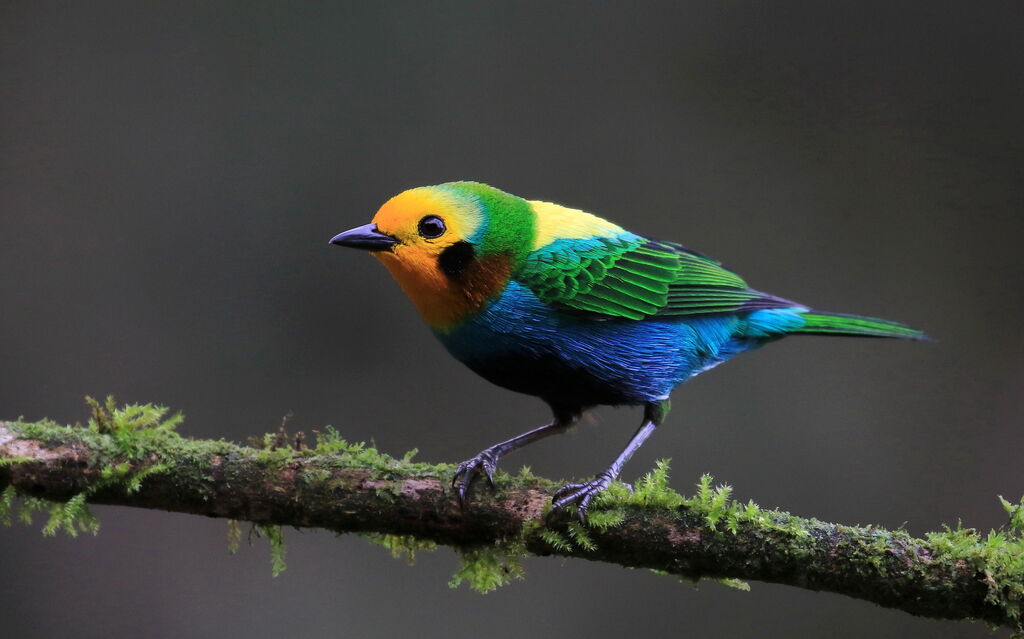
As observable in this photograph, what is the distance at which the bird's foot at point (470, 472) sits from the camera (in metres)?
3.57

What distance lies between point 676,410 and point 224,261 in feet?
11.4

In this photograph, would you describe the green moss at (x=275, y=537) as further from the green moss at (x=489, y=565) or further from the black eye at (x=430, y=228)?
the black eye at (x=430, y=228)

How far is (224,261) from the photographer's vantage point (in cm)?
727

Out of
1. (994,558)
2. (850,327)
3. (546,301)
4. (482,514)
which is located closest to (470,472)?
(482,514)

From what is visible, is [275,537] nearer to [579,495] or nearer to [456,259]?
[579,495]

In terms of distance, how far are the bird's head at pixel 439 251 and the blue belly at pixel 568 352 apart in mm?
79

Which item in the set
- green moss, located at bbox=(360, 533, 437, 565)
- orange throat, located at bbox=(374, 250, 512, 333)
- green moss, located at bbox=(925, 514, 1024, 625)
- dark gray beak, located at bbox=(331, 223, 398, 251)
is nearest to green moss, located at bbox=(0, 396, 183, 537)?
green moss, located at bbox=(360, 533, 437, 565)

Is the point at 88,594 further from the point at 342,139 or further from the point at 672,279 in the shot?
the point at 672,279

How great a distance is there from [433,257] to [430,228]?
125 millimetres

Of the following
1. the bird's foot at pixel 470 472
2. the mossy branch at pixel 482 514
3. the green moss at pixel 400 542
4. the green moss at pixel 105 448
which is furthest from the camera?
the green moss at pixel 400 542

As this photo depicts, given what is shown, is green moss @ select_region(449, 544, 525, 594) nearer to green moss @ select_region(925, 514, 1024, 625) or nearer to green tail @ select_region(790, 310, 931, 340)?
green moss @ select_region(925, 514, 1024, 625)

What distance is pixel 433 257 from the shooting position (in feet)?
13.0

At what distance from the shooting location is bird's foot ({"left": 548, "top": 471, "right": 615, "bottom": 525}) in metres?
3.48

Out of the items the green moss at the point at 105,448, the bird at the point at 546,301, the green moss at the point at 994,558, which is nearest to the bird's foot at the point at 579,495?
the bird at the point at 546,301
